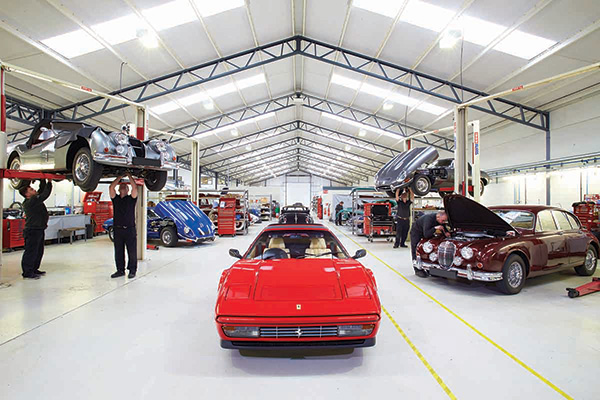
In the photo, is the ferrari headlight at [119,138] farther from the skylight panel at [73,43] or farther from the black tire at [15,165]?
the skylight panel at [73,43]

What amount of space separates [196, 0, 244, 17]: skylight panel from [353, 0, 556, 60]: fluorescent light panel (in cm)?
321

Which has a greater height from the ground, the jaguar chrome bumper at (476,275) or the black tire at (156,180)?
the black tire at (156,180)

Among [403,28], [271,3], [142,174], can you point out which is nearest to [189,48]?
[271,3]

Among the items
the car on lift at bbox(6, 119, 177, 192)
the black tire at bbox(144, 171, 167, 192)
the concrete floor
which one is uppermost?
the car on lift at bbox(6, 119, 177, 192)

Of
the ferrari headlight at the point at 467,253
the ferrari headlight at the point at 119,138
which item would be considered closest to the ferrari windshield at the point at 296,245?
the ferrari headlight at the point at 467,253

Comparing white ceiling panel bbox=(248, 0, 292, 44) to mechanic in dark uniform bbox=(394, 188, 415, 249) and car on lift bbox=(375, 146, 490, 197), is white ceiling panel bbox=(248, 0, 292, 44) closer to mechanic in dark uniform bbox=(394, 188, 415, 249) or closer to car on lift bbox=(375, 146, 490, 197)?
car on lift bbox=(375, 146, 490, 197)

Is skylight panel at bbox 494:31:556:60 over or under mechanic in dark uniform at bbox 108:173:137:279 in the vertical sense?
over

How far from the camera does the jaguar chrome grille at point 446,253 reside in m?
4.42

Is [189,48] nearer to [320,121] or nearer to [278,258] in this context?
[278,258]

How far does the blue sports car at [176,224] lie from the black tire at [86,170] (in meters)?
4.30

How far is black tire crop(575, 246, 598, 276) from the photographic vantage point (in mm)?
5305

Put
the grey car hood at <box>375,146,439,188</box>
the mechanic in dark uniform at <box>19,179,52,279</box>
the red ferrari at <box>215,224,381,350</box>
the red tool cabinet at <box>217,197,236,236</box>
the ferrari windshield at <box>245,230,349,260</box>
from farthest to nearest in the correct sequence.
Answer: the red tool cabinet at <box>217,197,236,236</box> → the grey car hood at <box>375,146,439,188</box> → the mechanic in dark uniform at <box>19,179,52,279</box> → the ferrari windshield at <box>245,230,349,260</box> → the red ferrari at <box>215,224,381,350</box>

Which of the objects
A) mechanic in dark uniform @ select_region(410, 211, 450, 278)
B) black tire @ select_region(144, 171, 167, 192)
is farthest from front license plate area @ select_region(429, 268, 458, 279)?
black tire @ select_region(144, 171, 167, 192)

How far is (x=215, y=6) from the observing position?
765 centimetres
